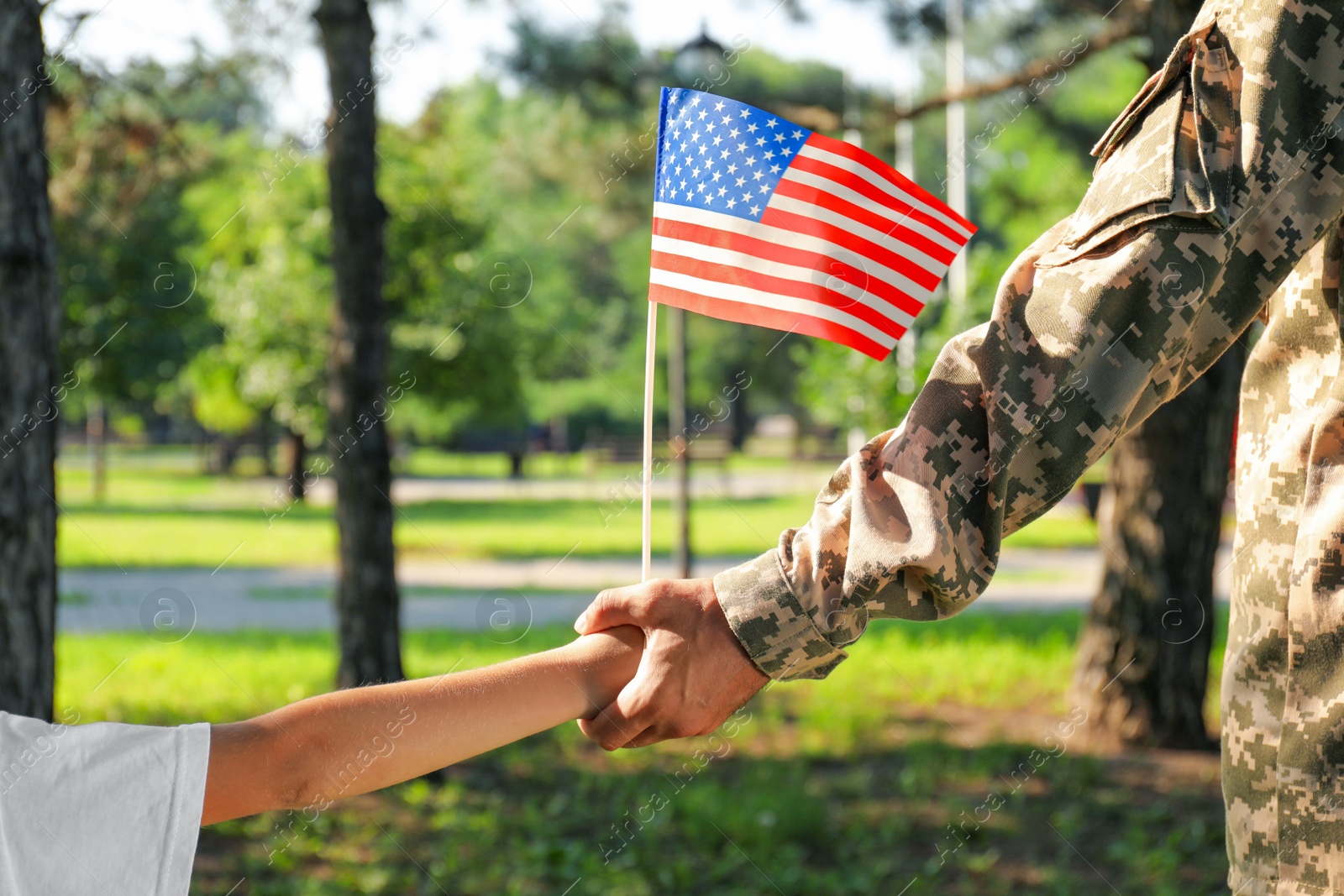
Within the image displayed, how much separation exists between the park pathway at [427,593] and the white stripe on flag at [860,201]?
7.68 meters

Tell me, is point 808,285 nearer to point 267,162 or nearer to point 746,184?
point 746,184

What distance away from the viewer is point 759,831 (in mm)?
4586

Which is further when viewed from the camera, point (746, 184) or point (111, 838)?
point (746, 184)

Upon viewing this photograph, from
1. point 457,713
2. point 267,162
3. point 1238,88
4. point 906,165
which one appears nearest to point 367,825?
point 457,713

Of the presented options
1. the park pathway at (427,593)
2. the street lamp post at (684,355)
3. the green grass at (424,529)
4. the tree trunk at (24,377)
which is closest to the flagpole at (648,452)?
the tree trunk at (24,377)

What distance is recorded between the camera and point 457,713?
170cm

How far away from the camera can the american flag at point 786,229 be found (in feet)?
6.49

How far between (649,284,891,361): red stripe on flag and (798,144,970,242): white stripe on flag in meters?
0.26

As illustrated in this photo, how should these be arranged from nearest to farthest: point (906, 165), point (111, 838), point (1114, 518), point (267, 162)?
point (111, 838) < point (1114, 518) < point (906, 165) < point (267, 162)

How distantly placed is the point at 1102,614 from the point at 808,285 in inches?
Answer: 190

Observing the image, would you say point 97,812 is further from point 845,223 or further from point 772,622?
point 845,223

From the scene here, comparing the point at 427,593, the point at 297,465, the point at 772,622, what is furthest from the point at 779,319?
the point at 297,465

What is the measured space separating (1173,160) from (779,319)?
0.66 m

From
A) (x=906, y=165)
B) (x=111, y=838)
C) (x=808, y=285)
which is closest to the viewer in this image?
(x=111, y=838)
